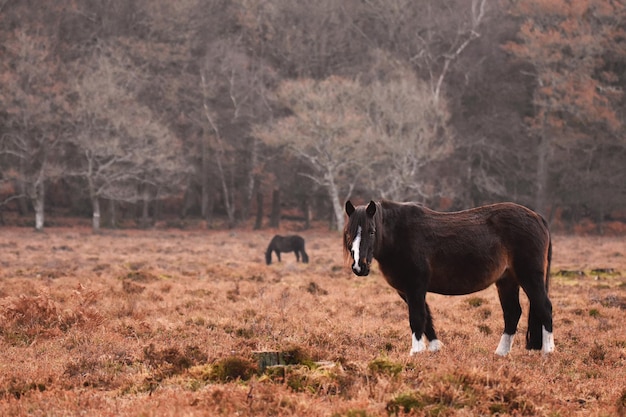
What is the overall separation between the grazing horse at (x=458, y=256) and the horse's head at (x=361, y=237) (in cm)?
4

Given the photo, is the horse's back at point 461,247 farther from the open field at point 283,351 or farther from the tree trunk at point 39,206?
the tree trunk at point 39,206

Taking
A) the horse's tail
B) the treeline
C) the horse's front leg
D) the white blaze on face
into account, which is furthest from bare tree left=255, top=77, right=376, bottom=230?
the white blaze on face

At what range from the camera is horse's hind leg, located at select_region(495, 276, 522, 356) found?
31.0 ft

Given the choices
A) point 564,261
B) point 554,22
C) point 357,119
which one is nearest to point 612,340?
point 564,261

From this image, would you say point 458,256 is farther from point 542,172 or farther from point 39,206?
point 542,172

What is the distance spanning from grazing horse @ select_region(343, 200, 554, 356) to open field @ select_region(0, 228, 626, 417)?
43 cm

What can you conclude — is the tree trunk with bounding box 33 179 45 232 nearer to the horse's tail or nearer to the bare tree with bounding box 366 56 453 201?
the bare tree with bounding box 366 56 453 201

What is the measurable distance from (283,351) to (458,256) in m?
2.71

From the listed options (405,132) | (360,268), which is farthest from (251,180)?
(360,268)

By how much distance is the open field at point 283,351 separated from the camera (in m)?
6.42

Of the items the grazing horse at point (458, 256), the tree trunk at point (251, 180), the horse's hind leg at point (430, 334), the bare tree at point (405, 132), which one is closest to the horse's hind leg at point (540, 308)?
the grazing horse at point (458, 256)

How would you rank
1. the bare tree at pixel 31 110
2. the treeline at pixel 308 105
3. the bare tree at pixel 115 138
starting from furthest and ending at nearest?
1. the treeline at pixel 308 105
2. the bare tree at pixel 115 138
3. the bare tree at pixel 31 110

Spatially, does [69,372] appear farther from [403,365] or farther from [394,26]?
[394,26]

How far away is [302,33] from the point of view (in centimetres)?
5491
